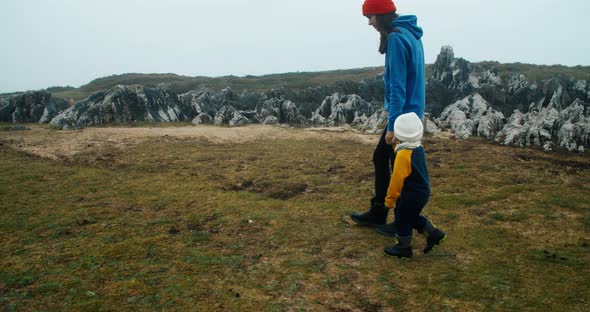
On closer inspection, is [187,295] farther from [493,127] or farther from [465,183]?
[493,127]

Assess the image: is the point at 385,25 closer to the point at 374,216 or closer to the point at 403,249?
the point at 374,216

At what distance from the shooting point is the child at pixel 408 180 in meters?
5.15

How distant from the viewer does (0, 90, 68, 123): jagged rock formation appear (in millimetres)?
28688

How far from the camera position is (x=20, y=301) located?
13.6ft

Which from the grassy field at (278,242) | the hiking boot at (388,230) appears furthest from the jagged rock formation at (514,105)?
the hiking boot at (388,230)

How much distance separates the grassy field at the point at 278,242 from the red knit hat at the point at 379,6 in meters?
3.69

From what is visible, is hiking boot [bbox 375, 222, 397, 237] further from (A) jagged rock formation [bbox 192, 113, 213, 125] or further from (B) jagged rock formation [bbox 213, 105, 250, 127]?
(A) jagged rock formation [bbox 192, 113, 213, 125]

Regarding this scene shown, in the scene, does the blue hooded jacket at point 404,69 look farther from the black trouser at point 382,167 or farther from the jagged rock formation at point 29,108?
the jagged rock formation at point 29,108

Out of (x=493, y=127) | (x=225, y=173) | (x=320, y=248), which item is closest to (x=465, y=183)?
(x=320, y=248)

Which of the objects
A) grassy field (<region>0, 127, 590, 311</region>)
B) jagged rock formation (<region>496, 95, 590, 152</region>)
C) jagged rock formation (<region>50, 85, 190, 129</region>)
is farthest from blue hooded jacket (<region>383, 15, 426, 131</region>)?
jagged rock formation (<region>50, 85, 190, 129</region>)

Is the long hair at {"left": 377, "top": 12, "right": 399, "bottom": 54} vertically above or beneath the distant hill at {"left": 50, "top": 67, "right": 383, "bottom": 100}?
beneath

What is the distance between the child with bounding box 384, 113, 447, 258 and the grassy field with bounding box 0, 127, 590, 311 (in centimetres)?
33

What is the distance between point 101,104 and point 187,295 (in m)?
27.3

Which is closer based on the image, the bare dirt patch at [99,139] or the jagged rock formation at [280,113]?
the bare dirt patch at [99,139]
